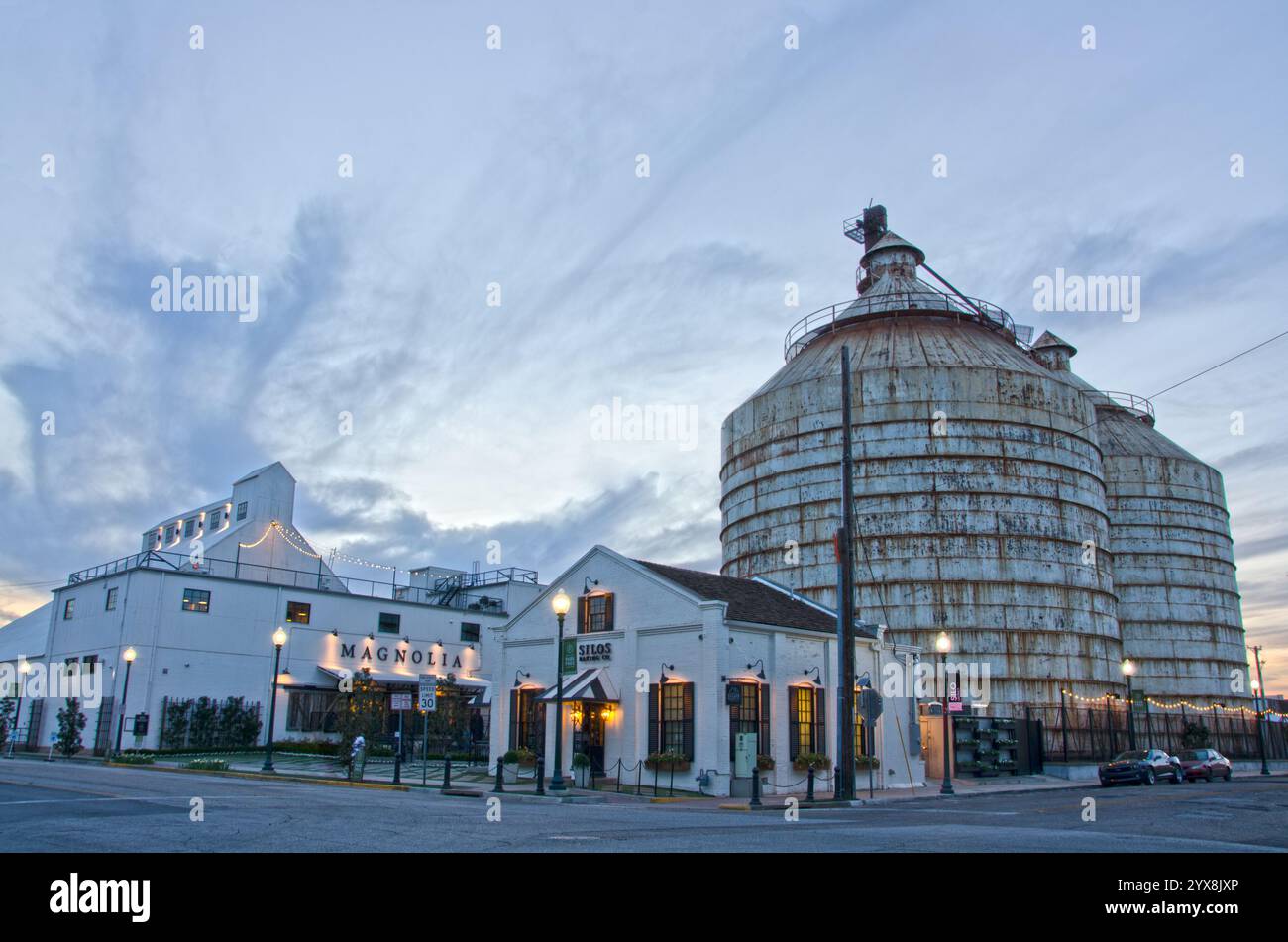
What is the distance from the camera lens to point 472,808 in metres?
19.8

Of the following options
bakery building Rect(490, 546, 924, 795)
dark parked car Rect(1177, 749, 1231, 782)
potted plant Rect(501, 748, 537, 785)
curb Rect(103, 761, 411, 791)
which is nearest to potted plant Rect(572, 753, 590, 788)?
bakery building Rect(490, 546, 924, 795)

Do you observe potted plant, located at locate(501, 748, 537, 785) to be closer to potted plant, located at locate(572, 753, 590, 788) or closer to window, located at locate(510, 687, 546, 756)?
window, located at locate(510, 687, 546, 756)

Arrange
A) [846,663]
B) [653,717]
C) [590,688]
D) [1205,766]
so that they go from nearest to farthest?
[846,663] < [653,717] < [590,688] < [1205,766]

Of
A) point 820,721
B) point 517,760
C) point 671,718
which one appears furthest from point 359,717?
point 820,721

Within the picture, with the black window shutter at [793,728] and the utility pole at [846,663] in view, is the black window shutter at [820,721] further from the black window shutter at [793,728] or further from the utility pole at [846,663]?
the utility pole at [846,663]

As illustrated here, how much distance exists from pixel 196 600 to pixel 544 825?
4161 cm

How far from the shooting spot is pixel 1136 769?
3903cm

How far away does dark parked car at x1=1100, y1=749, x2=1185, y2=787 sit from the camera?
39.0 meters

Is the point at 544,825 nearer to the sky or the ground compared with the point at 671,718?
nearer to the ground

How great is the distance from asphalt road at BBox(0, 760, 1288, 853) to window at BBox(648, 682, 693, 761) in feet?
21.2

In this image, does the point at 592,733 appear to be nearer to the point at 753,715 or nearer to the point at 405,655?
the point at 753,715

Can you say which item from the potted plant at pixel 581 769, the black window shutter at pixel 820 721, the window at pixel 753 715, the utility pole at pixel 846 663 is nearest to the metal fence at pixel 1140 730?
the black window shutter at pixel 820 721
